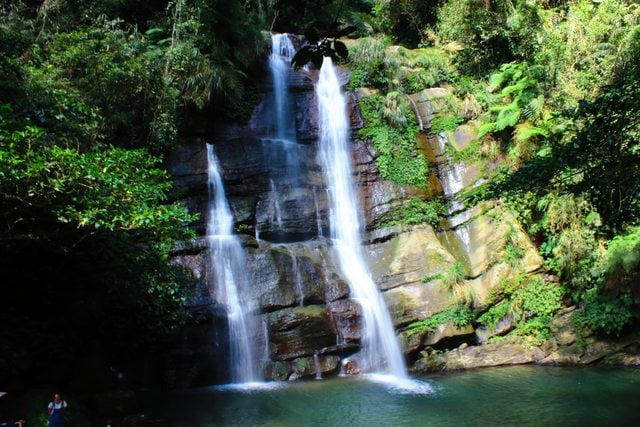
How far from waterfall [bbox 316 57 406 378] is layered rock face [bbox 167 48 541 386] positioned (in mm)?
265

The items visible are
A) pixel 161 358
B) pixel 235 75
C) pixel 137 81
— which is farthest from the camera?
pixel 235 75

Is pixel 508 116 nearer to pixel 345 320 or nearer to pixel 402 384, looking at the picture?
pixel 345 320

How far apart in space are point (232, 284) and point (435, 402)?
558 centimetres

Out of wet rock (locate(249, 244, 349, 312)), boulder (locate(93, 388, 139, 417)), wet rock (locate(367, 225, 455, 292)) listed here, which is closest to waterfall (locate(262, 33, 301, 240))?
wet rock (locate(249, 244, 349, 312))

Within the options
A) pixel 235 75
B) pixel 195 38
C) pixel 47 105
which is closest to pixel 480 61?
pixel 235 75

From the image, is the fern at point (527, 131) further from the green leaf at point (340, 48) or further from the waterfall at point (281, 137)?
the green leaf at point (340, 48)

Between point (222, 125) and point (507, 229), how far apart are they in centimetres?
925

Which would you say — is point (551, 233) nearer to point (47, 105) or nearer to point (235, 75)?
point (235, 75)

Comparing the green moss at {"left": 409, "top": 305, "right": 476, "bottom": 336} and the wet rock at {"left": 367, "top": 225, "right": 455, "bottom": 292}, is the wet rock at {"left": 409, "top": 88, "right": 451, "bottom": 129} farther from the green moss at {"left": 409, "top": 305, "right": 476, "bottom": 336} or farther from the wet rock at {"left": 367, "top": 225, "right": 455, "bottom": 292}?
the green moss at {"left": 409, "top": 305, "right": 476, "bottom": 336}

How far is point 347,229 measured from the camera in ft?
47.7

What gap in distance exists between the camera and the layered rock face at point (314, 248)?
1116 centimetres

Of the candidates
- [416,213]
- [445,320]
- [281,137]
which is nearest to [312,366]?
[445,320]

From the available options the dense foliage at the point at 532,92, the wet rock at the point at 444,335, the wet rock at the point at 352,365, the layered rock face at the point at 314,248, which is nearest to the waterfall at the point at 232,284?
the layered rock face at the point at 314,248

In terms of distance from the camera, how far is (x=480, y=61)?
18.4 meters
